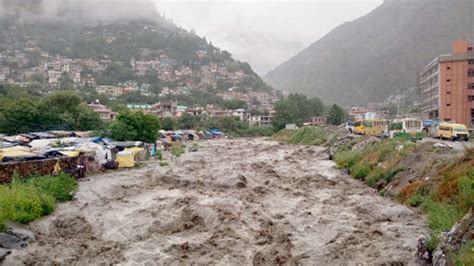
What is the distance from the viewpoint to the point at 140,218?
15078 millimetres

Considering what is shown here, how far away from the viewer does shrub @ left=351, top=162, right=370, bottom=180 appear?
23.0 metres

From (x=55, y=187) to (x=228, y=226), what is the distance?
9.00m

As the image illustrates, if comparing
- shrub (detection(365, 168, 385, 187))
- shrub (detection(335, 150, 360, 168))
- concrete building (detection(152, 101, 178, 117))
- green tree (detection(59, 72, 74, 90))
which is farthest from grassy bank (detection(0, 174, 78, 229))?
green tree (detection(59, 72, 74, 90))

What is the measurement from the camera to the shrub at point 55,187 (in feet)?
58.6

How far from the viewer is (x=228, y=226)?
13.4 metres

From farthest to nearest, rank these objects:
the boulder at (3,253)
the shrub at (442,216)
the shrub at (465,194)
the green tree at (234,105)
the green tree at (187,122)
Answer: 1. the green tree at (234,105)
2. the green tree at (187,122)
3. the shrub at (465,194)
4. the shrub at (442,216)
5. the boulder at (3,253)

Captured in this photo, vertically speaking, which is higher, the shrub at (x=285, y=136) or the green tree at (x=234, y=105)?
the green tree at (x=234, y=105)

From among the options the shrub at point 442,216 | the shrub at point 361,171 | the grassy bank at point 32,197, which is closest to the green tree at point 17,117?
the grassy bank at point 32,197

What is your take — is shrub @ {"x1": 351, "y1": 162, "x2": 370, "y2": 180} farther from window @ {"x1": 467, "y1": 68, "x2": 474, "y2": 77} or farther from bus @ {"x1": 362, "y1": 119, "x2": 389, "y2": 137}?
window @ {"x1": 467, "y1": 68, "x2": 474, "y2": 77}

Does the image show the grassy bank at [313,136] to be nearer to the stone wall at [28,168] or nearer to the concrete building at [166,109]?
the stone wall at [28,168]

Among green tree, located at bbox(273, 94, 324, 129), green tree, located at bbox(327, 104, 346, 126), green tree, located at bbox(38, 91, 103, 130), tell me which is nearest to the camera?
green tree, located at bbox(38, 91, 103, 130)

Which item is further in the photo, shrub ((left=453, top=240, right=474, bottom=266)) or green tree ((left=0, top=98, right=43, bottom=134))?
green tree ((left=0, top=98, right=43, bottom=134))

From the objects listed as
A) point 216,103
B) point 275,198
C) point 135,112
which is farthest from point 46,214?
point 216,103

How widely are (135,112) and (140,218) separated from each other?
28771 mm
